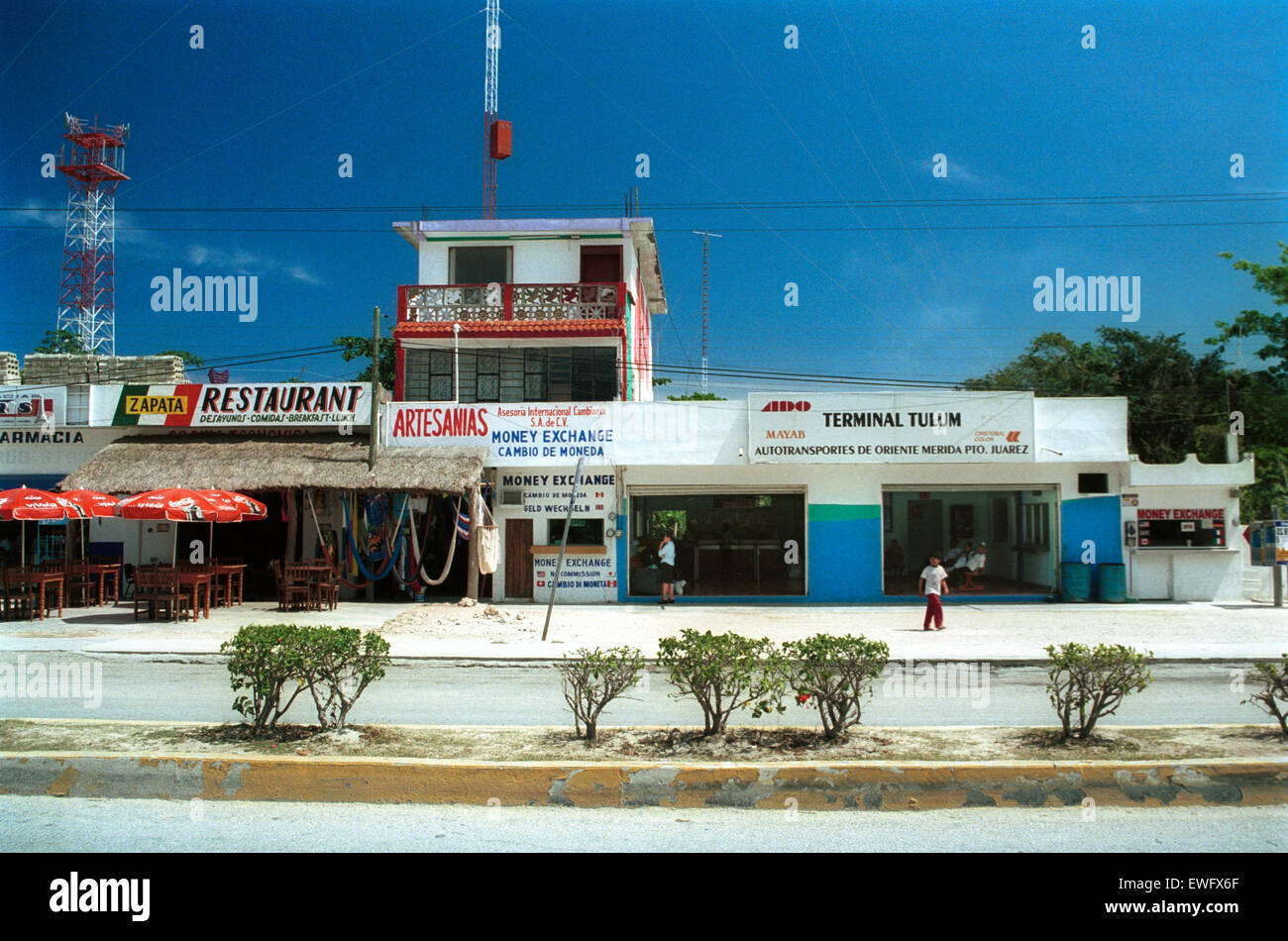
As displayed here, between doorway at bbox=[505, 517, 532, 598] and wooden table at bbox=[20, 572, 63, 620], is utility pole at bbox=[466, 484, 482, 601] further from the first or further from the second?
wooden table at bbox=[20, 572, 63, 620]

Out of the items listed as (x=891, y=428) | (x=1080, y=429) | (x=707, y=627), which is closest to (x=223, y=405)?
(x=707, y=627)

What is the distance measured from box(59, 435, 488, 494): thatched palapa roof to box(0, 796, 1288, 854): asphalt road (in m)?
13.1

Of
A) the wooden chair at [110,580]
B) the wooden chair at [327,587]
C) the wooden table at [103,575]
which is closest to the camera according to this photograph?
the wooden chair at [327,587]

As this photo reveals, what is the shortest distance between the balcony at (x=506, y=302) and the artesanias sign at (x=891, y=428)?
6931mm

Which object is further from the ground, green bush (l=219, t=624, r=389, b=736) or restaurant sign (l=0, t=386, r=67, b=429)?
restaurant sign (l=0, t=386, r=67, b=429)

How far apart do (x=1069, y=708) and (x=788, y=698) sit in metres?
3.09

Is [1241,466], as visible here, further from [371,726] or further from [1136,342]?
[1136,342]

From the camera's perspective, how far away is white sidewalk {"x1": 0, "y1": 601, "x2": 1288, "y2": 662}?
13258 millimetres

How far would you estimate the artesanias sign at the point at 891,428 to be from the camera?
19375mm

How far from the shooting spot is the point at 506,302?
960 inches

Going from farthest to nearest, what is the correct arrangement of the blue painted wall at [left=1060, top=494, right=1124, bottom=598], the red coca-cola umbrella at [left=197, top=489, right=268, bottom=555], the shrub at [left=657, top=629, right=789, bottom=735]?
the blue painted wall at [left=1060, top=494, right=1124, bottom=598], the red coca-cola umbrella at [left=197, top=489, right=268, bottom=555], the shrub at [left=657, top=629, right=789, bottom=735]

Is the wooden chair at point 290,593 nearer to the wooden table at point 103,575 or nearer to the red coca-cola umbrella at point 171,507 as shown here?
the red coca-cola umbrella at point 171,507

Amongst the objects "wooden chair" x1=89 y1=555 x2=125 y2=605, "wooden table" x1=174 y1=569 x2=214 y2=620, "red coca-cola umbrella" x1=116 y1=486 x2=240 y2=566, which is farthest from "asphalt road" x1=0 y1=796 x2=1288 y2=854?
"wooden chair" x1=89 y1=555 x2=125 y2=605

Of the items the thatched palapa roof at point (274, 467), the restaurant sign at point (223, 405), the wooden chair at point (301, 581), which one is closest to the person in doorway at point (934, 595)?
the thatched palapa roof at point (274, 467)
